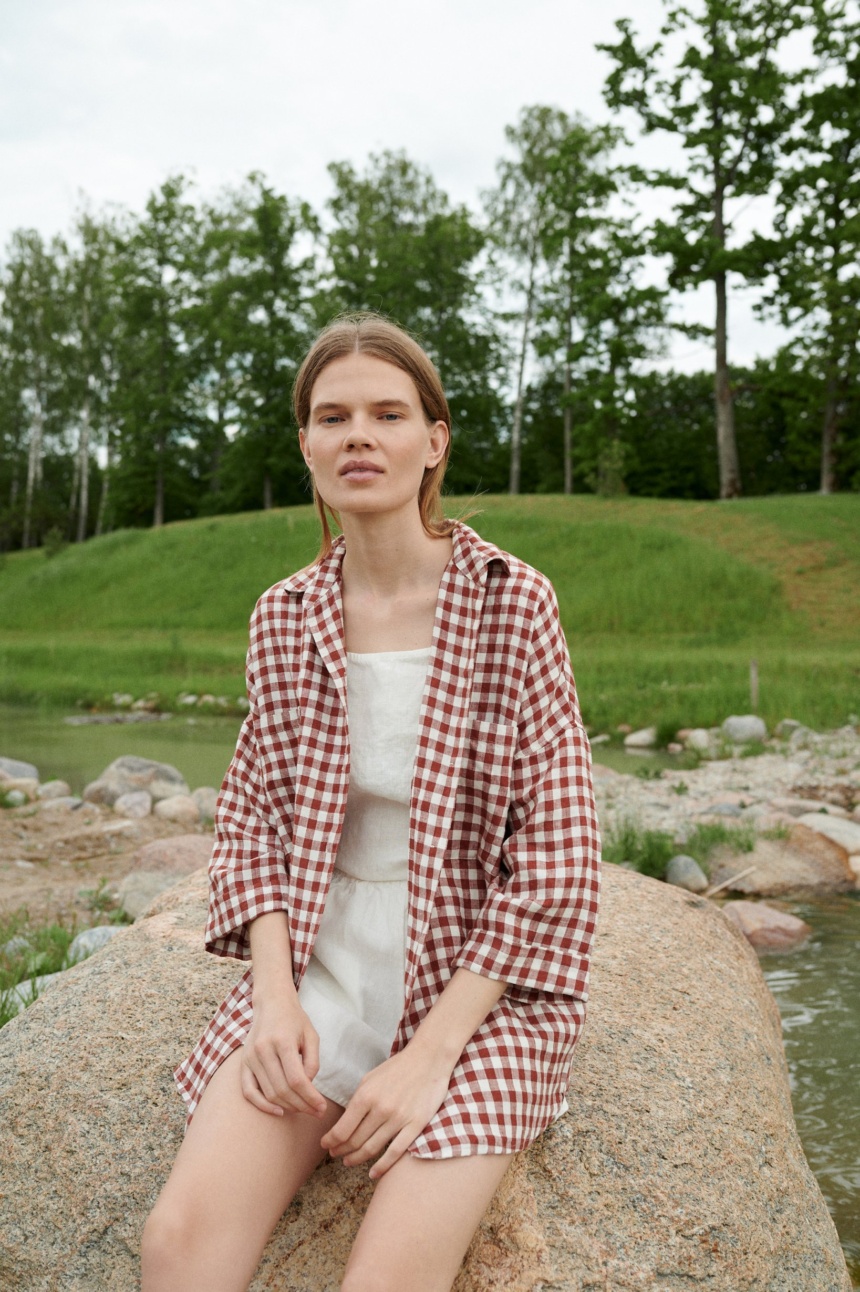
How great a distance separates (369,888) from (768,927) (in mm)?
3921

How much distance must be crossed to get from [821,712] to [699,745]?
1.77 metres

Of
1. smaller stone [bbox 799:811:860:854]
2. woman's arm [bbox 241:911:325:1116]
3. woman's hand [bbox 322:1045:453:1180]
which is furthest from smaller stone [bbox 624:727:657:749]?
woman's hand [bbox 322:1045:453:1180]

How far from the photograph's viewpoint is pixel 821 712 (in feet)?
39.8

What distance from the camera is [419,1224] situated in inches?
66.5

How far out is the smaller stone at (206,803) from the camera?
805 centimetres

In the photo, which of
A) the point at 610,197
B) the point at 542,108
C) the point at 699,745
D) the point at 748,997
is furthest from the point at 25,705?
the point at 542,108

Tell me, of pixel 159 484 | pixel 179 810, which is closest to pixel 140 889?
pixel 179 810

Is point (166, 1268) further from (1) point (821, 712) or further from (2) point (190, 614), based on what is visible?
(2) point (190, 614)

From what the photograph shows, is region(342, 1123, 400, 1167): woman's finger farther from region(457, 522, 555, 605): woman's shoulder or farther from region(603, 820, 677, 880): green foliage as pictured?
region(603, 820, 677, 880): green foliage

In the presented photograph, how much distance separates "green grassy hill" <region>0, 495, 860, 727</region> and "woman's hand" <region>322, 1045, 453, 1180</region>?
1063cm

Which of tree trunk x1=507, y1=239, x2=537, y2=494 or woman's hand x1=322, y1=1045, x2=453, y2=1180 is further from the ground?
tree trunk x1=507, y1=239, x2=537, y2=494

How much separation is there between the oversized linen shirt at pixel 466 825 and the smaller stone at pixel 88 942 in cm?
224

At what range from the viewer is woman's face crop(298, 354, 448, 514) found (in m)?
2.19

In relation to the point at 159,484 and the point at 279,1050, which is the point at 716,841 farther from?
the point at 159,484
